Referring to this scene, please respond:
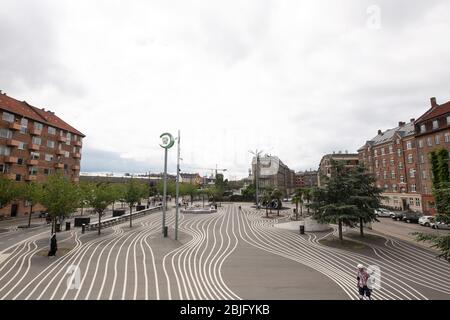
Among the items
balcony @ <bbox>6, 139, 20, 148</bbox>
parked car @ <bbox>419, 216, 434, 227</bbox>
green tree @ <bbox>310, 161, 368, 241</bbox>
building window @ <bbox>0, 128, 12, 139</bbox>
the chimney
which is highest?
the chimney

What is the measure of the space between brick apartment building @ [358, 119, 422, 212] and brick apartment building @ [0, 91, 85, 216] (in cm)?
6719

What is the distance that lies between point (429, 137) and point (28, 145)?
7570cm

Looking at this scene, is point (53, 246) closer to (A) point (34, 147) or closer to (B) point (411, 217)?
(A) point (34, 147)

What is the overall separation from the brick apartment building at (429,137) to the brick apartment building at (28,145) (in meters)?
70.6

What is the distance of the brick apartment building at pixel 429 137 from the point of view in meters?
43.8

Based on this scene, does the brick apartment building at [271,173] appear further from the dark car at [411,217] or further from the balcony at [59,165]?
the balcony at [59,165]

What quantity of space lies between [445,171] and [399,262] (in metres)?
30.0

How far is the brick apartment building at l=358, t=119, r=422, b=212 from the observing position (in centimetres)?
5266

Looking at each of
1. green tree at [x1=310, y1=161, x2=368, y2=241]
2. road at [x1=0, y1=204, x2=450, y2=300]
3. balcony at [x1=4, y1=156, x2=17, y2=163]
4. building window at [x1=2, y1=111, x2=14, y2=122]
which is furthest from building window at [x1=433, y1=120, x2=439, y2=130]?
building window at [x1=2, y1=111, x2=14, y2=122]

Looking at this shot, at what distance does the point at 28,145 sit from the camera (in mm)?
50500

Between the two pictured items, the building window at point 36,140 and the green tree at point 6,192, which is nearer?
the green tree at point 6,192

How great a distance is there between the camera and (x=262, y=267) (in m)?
16.8

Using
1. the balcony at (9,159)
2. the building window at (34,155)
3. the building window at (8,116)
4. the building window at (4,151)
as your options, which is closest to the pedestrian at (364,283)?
the balcony at (9,159)

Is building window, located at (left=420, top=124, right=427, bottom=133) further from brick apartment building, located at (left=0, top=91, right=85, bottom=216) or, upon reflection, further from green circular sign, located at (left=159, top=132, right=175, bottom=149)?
brick apartment building, located at (left=0, top=91, right=85, bottom=216)
